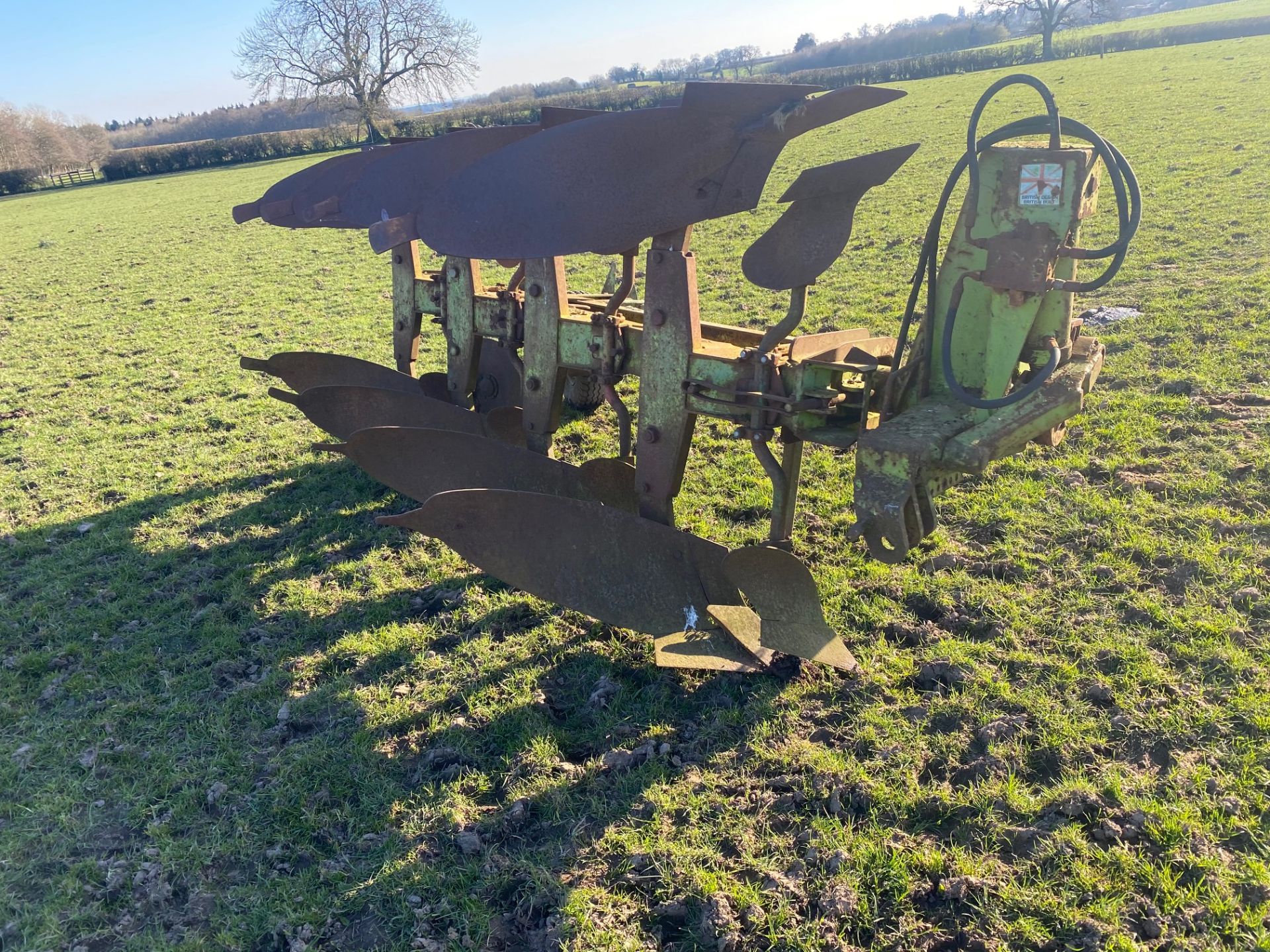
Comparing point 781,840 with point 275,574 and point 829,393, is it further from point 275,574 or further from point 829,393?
point 275,574

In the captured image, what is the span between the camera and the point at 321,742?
3158 mm

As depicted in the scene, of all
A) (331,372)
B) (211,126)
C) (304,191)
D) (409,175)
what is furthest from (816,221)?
(211,126)

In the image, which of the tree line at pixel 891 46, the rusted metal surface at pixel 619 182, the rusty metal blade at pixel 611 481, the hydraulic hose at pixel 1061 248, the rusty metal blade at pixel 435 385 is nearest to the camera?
the hydraulic hose at pixel 1061 248

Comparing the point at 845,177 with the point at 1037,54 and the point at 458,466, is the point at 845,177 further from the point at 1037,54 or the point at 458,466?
the point at 1037,54

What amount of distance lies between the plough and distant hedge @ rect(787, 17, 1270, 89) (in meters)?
35.3

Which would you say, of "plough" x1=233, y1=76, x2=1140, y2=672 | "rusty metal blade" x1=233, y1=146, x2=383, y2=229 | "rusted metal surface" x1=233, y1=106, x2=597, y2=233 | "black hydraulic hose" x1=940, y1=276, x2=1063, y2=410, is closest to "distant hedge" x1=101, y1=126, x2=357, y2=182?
"rusty metal blade" x1=233, y1=146, x2=383, y2=229

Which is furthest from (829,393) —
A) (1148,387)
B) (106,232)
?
(106,232)

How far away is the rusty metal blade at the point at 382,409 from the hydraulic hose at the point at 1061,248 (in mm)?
2605

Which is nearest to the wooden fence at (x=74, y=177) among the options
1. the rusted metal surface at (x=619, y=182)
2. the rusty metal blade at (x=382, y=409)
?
the rusty metal blade at (x=382, y=409)

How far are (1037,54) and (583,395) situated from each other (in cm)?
4334

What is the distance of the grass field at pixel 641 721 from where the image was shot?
95.9 inches

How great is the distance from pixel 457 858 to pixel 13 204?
127 feet

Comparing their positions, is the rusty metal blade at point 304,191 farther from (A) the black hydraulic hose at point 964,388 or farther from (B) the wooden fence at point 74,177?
(B) the wooden fence at point 74,177

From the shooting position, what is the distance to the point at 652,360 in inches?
140
